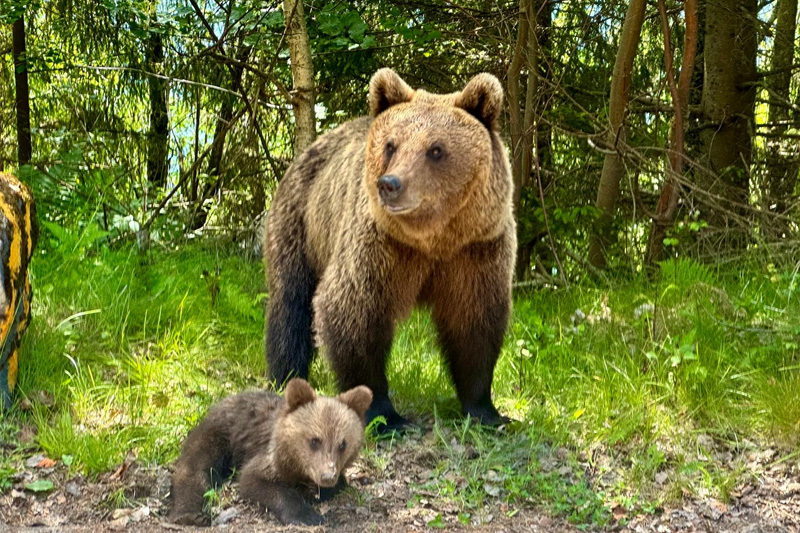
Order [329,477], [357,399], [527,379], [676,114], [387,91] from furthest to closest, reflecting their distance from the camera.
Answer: [676,114]
[527,379]
[387,91]
[357,399]
[329,477]

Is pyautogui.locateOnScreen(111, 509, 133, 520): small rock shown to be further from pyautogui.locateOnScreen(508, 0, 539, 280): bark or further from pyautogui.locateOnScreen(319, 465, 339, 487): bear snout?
pyautogui.locateOnScreen(508, 0, 539, 280): bark

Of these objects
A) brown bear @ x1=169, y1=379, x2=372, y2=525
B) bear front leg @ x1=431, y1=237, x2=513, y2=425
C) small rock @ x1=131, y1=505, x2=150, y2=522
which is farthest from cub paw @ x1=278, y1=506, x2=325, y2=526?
bear front leg @ x1=431, y1=237, x2=513, y2=425

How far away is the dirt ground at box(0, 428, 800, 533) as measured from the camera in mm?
4117

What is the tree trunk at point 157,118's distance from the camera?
Result: 8.98 metres

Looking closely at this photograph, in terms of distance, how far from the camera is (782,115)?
9.16 metres

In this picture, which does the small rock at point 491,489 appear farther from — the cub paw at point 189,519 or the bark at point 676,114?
the bark at point 676,114

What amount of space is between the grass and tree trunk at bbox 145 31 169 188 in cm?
273

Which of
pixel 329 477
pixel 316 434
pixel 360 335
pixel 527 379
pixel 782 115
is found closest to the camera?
pixel 329 477

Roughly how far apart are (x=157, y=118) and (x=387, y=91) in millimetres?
5232

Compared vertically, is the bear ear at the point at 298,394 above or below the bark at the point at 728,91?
below

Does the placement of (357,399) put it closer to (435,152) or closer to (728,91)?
(435,152)

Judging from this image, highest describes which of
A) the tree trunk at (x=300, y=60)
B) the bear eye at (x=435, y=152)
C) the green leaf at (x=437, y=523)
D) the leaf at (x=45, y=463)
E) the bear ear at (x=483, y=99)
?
the tree trunk at (x=300, y=60)

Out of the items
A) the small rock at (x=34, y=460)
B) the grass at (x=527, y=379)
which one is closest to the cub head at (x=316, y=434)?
the grass at (x=527, y=379)

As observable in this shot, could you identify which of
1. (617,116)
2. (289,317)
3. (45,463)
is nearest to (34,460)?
(45,463)
